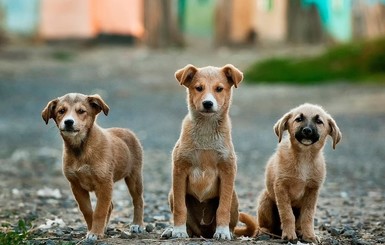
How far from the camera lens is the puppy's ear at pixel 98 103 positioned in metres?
7.45

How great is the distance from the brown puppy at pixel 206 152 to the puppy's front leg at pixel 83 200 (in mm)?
666

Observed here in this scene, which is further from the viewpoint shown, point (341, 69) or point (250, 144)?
point (341, 69)

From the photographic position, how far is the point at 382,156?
14.9 m

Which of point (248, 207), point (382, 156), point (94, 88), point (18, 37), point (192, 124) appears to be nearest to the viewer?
point (192, 124)

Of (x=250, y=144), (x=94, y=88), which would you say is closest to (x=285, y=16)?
(x=94, y=88)

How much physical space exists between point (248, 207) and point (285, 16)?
22917 millimetres

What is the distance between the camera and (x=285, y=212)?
24.1ft

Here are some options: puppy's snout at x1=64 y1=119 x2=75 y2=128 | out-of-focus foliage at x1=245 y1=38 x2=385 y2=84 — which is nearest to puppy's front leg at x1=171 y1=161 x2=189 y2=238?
puppy's snout at x1=64 y1=119 x2=75 y2=128

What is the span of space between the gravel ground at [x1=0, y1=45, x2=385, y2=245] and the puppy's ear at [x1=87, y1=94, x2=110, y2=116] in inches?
38.8

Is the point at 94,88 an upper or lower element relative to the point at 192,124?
lower

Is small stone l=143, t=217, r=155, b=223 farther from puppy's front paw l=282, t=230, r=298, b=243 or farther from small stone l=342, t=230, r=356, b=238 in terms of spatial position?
puppy's front paw l=282, t=230, r=298, b=243

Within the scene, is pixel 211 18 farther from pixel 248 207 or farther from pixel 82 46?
pixel 248 207

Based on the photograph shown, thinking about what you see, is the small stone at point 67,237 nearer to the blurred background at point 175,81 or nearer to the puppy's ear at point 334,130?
the blurred background at point 175,81

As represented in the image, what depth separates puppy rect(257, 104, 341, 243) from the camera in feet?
24.1
